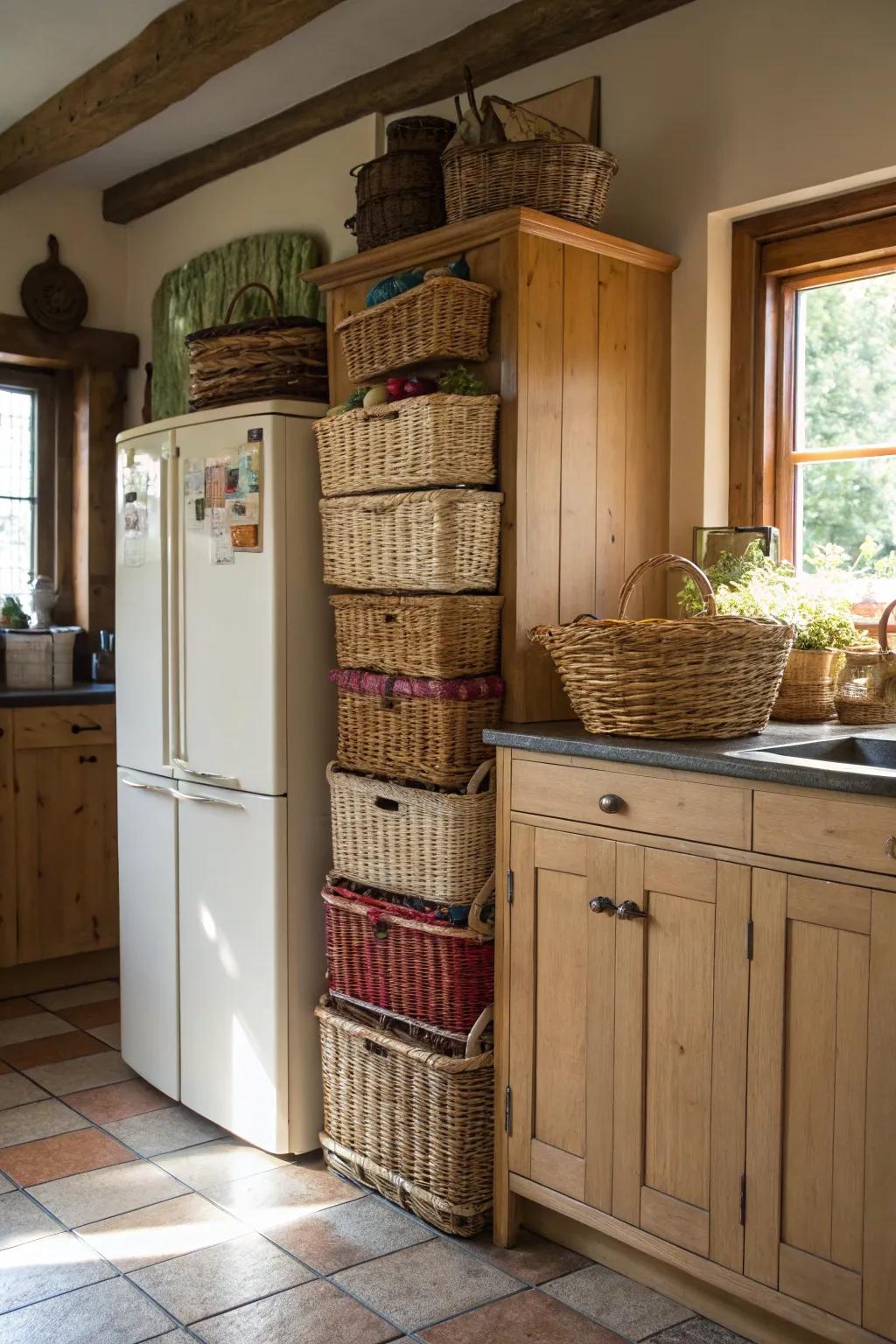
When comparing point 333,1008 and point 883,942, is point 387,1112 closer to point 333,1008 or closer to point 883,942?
point 333,1008

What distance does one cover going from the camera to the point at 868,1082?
190 cm

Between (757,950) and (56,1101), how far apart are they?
1.98 m

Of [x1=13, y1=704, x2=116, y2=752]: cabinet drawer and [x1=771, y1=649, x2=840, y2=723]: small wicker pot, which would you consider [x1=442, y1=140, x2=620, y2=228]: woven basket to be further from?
[x1=13, y1=704, x2=116, y2=752]: cabinet drawer

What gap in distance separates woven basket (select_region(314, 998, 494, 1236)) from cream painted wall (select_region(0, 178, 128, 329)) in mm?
2846

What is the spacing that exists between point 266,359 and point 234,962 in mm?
1400

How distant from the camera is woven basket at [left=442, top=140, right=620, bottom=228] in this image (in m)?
2.57

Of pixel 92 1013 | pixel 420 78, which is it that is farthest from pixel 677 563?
pixel 92 1013

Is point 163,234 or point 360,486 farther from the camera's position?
point 163,234

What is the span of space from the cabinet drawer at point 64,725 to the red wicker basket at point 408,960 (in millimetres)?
1647

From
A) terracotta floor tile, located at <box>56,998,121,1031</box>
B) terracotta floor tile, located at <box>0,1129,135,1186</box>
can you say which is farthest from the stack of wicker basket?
terracotta floor tile, located at <box>56,998,121,1031</box>

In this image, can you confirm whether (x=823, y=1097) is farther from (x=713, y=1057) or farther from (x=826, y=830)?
(x=826, y=830)

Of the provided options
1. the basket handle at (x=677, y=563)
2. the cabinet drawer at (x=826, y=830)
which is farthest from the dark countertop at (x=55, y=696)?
the cabinet drawer at (x=826, y=830)

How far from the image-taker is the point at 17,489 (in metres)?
4.65

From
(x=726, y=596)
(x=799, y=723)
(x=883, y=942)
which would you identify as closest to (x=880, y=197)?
(x=726, y=596)
